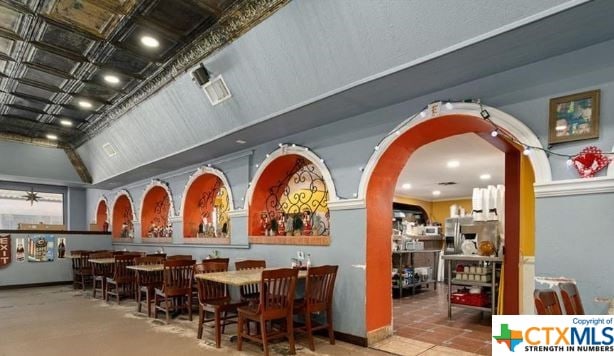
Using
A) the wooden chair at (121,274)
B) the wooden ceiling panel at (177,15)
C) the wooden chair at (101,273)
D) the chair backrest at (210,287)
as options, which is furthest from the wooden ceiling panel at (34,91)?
the chair backrest at (210,287)

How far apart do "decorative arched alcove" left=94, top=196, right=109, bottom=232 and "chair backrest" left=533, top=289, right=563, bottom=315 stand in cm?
1111

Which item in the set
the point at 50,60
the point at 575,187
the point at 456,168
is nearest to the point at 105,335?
the point at 50,60

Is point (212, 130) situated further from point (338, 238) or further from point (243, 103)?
point (338, 238)

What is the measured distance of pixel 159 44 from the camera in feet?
15.1

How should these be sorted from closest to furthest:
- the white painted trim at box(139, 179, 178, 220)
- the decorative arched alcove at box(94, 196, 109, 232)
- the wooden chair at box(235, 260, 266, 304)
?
the wooden chair at box(235, 260, 266, 304) → the white painted trim at box(139, 179, 178, 220) → the decorative arched alcove at box(94, 196, 109, 232)

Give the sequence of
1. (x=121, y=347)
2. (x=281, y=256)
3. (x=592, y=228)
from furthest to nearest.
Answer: (x=281, y=256) < (x=121, y=347) < (x=592, y=228)

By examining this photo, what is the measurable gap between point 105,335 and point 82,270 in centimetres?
424

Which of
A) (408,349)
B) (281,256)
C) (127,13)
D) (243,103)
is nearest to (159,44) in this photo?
(127,13)

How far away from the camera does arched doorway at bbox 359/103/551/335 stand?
3799mm

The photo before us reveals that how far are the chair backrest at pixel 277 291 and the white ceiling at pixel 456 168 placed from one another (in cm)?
319

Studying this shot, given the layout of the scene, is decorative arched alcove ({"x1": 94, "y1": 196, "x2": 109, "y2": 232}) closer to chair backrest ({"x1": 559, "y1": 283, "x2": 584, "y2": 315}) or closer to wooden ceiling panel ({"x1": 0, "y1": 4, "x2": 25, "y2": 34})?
wooden ceiling panel ({"x1": 0, "y1": 4, "x2": 25, "y2": 34})

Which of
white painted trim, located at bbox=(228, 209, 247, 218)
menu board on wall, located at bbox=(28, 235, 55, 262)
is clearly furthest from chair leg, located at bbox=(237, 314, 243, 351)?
menu board on wall, located at bbox=(28, 235, 55, 262)

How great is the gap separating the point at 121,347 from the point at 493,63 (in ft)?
15.4

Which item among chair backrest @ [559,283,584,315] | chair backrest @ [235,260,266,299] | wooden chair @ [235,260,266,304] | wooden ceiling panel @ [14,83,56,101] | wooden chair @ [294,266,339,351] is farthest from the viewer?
wooden ceiling panel @ [14,83,56,101]
